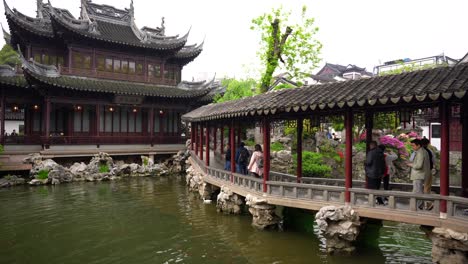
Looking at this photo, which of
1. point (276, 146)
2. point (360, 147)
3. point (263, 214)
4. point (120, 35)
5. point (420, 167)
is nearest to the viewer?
point (420, 167)

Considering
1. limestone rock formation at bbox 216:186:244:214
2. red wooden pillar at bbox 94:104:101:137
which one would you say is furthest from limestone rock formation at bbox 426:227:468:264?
red wooden pillar at bbox 94:104:101:137

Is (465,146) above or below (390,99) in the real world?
below

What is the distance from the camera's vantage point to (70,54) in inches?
851

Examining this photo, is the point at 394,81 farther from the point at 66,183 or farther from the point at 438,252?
the point at 66,183

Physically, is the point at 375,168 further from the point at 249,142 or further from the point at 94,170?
the point at 94,170

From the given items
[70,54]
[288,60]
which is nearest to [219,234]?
[288,60]

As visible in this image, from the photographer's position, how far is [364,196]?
7453 millimetres

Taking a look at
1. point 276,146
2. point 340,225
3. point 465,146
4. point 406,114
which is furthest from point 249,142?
point 465,146

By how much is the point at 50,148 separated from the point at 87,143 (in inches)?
86.1

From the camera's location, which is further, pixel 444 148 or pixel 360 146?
pixel 360 146

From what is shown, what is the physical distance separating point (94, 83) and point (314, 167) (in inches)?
591

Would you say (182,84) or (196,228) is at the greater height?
(182,84)

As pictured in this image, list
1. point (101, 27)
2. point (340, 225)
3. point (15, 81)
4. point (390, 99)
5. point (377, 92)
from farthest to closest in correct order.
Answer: point (101, 27), point (15, 81), point (340, 225), point (377, 92), point (390, 99)

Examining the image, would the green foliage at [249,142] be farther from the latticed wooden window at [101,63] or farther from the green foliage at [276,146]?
the latticed wooden window at [101,63]
